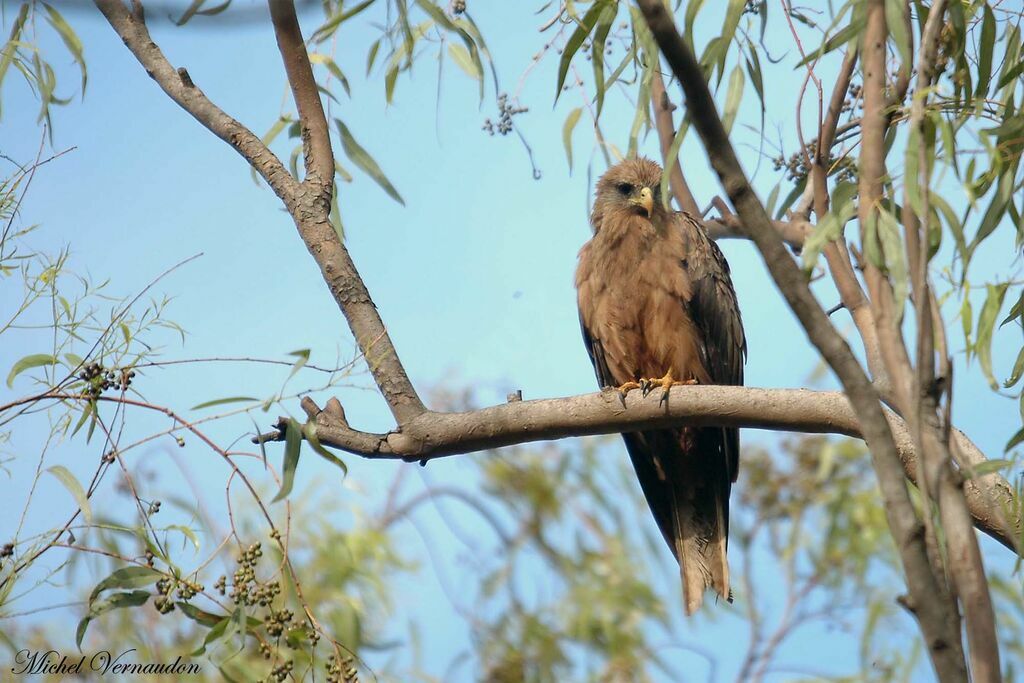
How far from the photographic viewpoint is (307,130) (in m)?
3.41

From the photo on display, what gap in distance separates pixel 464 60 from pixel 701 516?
6.59 ft

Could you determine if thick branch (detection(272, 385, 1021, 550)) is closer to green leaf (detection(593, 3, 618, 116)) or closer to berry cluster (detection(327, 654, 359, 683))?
berry cluster (detection(327, 654, 359, 683))

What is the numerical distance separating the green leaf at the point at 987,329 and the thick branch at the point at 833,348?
2.81ft

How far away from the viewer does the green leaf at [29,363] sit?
2506mm

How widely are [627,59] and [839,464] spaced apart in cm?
302

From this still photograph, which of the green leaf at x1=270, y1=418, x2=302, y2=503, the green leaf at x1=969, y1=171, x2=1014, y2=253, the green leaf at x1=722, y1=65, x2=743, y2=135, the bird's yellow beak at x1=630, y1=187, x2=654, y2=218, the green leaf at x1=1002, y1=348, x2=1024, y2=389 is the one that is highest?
the bird's yellow beak at x1=630, y1=187, x2=654, y2=218

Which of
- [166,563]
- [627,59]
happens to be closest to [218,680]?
[166,563]

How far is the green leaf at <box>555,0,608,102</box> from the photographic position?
8.27 feet

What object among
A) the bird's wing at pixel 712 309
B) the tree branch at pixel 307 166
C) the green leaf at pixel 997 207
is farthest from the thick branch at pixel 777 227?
the tree branch at pixel 307 166

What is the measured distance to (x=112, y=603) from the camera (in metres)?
2.54

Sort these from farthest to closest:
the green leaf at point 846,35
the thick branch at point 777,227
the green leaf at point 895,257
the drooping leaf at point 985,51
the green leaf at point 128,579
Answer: the thick branch at point 777,227 < the drooping leaf at point 985,51 < the green leaf at point 128,579 < the green leaf at point 846,35 < the green leaf at point 895,257

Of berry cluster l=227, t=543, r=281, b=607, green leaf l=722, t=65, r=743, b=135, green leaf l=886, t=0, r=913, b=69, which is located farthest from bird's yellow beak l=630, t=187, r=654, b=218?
berry cluster l=227, t=543, r=281, b=607

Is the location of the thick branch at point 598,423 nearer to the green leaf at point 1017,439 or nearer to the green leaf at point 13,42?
the green leaf at point 1017,439
